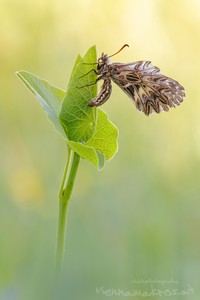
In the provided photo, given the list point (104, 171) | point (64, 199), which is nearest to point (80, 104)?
point (64, 199)

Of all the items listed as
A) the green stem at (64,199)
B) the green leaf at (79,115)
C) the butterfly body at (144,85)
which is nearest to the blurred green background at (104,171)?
the green stem at (64,199)

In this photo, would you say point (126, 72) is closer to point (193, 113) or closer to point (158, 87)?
point (158, 87)

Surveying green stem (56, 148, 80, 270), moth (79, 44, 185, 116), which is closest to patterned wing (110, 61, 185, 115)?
moth (79, 44, 185, 116)

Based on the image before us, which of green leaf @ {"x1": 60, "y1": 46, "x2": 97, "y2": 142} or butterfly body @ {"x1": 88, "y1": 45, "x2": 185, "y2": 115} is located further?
butterfly body @ {"x1": 88, "y1": 45, "x2": 185, "y2": 115}

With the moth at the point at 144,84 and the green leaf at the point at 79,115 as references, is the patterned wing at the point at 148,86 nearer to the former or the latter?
the moth at the point at 144,84

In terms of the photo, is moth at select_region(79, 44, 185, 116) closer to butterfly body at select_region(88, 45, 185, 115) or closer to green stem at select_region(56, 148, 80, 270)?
butterfly body at select_region(88, 45, 185, 115)

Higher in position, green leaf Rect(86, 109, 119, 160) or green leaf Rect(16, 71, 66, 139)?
green leaf Rect(16, 71, 66, 139)

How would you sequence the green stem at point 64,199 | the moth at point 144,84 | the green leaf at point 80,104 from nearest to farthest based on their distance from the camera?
the green stem at point 64,199 < the green leaf at point 80,104 < the moth at point 144,84
